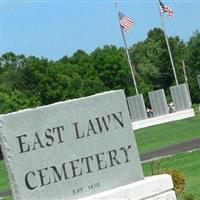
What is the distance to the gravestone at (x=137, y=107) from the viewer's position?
50000 mm

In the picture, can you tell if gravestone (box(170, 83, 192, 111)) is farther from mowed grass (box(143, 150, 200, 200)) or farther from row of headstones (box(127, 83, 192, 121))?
mowed grass (box(143, 150, 200, 200))

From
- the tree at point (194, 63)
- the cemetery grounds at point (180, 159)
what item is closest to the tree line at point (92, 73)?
the tree at point (194, 63)

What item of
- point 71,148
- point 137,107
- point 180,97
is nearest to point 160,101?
point 180,97

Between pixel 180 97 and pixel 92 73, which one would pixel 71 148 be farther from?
pixel 92 73

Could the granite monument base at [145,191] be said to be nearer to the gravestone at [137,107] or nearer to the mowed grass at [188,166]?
the mowed grass at [188,166]

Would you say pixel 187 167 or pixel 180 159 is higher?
pixel 180 159

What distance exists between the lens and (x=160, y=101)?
4981 cm

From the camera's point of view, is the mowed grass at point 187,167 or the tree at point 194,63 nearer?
the mowed grass at point 187,167

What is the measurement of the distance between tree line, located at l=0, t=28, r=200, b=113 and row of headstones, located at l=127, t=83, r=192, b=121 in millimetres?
33364

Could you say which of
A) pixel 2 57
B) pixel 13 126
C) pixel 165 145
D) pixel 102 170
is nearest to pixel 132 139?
pixel 102 170

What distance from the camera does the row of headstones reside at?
4928 cm

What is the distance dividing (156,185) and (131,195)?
1.27 ft

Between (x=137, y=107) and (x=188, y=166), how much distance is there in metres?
30.6

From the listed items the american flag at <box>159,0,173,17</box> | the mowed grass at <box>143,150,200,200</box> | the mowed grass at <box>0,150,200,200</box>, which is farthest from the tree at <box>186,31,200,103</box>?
the mowed grass at <box>143,150,200,200</box>
